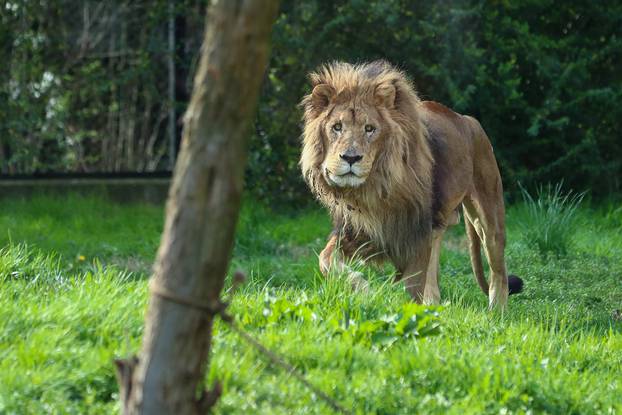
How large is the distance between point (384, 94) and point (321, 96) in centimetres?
35

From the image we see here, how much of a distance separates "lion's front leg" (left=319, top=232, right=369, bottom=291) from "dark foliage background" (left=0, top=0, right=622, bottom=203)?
409cm

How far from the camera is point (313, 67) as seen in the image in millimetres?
10227

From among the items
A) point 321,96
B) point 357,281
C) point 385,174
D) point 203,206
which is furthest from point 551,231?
point 203,206

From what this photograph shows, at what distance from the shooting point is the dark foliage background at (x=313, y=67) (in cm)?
1012

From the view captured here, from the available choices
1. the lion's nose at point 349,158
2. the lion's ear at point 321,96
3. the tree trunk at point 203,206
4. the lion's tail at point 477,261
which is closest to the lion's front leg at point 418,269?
the lion's nose at point 349,158

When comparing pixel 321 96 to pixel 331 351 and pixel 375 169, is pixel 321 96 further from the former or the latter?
pixel 331 351

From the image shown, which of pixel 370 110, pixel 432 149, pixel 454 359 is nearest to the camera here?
pixel 454 359

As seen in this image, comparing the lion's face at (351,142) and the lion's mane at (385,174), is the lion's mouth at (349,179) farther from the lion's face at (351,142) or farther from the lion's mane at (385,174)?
the lion's mane at (385,174)

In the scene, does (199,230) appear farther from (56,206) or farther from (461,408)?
(56,206)

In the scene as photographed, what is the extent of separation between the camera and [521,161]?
1074 cm

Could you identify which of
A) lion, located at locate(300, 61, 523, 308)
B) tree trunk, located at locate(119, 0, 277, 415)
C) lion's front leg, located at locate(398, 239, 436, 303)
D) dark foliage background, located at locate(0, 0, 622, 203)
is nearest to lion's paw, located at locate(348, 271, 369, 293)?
lion, located at locate(300, 61, 523, 308)

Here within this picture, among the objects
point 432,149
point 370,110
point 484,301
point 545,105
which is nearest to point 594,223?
point 545,105

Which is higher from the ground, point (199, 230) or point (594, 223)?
point (199, 230)

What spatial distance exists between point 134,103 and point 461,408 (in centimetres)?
780
